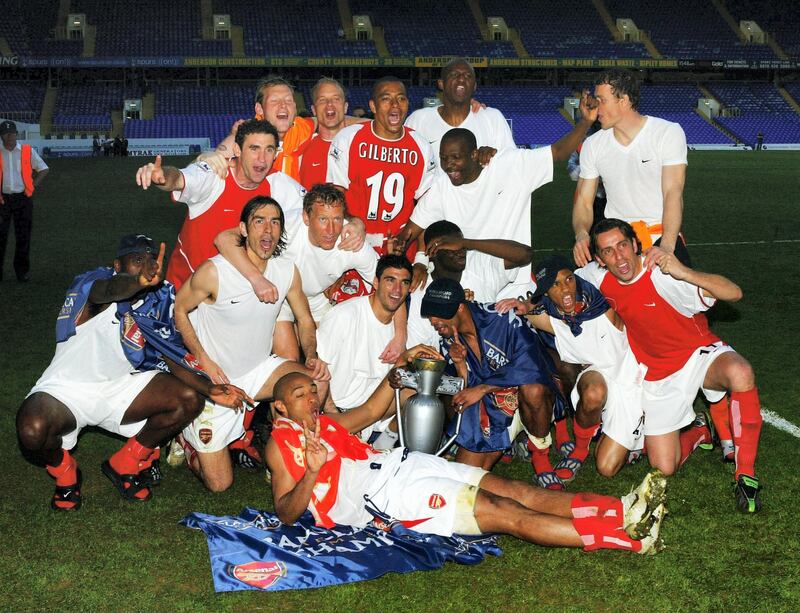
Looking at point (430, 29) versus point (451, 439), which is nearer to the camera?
point (451, 439)

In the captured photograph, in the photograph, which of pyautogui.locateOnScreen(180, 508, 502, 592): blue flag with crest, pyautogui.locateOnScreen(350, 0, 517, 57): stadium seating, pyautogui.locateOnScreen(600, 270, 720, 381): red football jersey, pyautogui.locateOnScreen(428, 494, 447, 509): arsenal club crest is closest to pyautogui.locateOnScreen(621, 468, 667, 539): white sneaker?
pyautogui.locateOnScreen(180, 508, 502, 592): blue flag with crest

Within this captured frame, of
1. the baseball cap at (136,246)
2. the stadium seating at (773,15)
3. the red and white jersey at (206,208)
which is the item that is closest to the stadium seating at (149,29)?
the stadium seating at (773,15)

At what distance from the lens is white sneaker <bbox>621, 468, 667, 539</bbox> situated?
4.22 m

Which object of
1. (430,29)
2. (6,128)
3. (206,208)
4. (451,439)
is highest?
(430,29)

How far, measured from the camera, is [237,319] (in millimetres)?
5469

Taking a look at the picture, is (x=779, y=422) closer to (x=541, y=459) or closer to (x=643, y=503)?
(x=541, y=459)

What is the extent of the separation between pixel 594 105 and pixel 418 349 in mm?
2158

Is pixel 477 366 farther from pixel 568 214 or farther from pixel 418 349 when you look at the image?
pixel 568 214

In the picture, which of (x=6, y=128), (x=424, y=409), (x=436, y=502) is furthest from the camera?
(x=6, y=128)

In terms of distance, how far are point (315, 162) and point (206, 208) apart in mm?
1489

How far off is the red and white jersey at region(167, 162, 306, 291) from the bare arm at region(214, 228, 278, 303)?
0.52 metres

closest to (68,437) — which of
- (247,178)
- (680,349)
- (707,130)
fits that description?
(247,178)

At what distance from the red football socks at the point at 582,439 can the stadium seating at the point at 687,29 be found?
47.6 meters

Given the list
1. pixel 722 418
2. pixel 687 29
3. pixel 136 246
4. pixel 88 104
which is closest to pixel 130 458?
pixel 136 246
